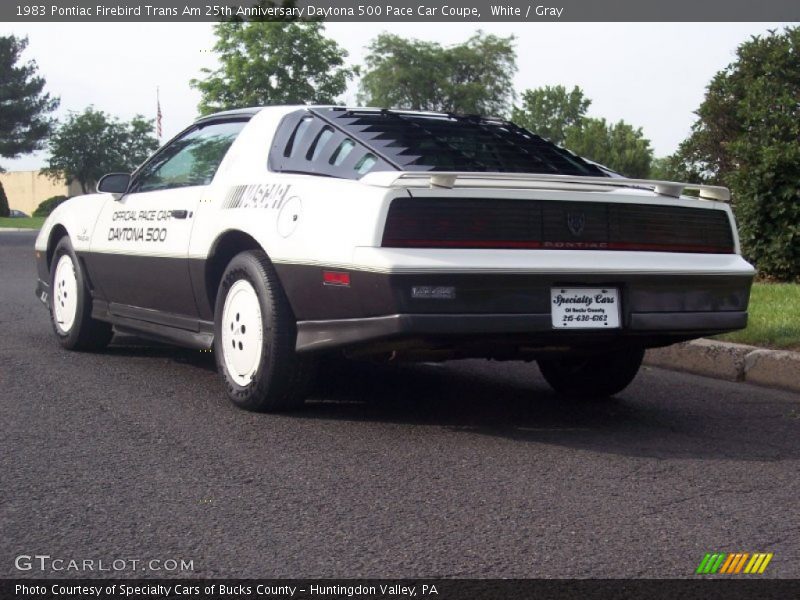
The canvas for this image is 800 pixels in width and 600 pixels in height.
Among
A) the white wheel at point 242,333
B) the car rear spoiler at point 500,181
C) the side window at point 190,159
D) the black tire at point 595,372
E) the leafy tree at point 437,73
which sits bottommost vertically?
the black tire at point 595,372

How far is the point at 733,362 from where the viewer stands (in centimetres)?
670

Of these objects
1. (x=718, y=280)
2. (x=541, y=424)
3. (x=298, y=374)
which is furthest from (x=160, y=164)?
(x=718, y=280)

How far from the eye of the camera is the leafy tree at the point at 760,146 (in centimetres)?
1053

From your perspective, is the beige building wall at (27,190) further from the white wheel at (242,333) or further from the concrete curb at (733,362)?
the white wheel at (242,333)

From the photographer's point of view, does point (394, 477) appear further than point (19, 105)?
No

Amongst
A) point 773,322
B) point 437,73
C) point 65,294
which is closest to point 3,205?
point 437,73

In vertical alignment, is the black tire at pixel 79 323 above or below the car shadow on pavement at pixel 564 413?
above

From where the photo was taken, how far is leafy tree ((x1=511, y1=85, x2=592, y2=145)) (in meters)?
79.9

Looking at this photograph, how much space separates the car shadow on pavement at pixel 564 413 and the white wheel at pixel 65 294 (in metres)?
1.81

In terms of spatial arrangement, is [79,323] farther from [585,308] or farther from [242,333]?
[585,308]

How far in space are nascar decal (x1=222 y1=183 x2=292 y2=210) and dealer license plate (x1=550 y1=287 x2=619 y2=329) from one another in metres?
1.34

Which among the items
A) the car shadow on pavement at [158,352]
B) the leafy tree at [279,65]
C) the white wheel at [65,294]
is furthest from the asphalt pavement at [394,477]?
the leafy tree at [279,65]

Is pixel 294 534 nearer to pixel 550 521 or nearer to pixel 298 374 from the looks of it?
pixel 550 521

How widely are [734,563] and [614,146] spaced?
72323 mm
